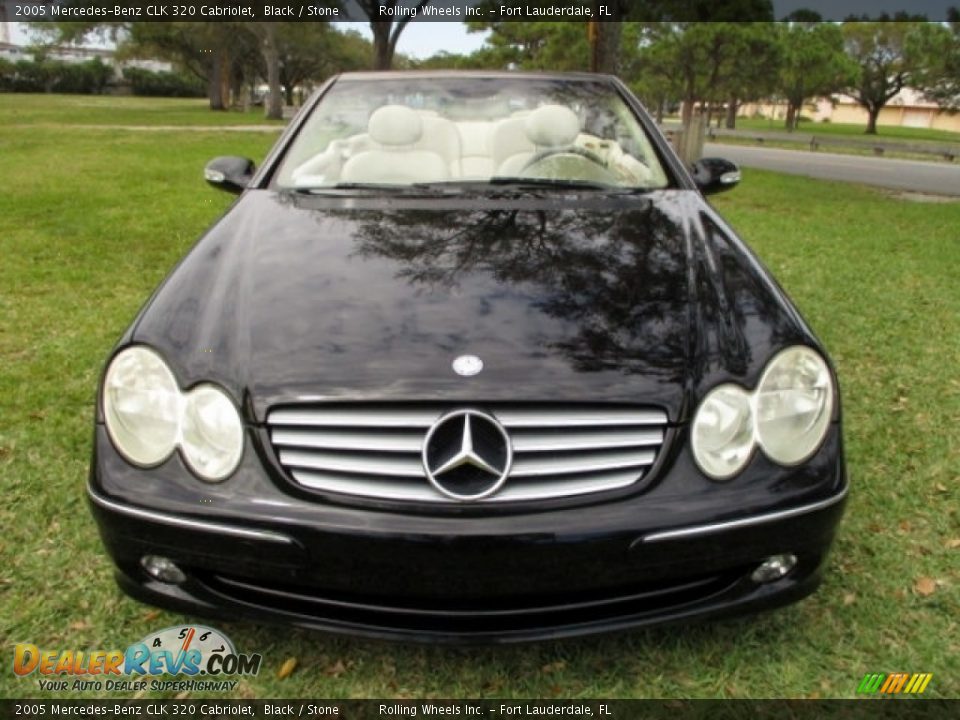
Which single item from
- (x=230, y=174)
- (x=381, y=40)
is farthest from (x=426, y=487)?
(x=381, y=40)

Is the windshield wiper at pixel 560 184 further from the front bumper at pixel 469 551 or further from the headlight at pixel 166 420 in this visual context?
the headlight at pixel 166 420

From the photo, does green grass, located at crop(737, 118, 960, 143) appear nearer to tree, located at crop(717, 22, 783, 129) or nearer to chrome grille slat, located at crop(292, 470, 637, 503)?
tree, located at crop(717, 22, 783, 129)

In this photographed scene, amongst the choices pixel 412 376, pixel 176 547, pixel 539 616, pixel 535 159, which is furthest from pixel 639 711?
pixel 535 159

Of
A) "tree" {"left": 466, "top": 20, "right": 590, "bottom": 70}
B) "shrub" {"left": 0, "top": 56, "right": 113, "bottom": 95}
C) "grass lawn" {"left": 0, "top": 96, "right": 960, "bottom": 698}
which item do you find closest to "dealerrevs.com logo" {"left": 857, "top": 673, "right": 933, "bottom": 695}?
"grass lawn" {"left": 0, "top": 96, "right": 960, "bottom": 698}

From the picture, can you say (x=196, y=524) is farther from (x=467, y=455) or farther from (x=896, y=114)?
(x=896, y=114)

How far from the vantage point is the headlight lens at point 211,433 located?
5.59 feet

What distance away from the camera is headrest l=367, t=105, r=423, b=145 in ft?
10.0

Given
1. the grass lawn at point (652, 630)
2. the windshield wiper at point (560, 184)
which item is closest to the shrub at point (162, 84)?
the grass lawn at point (652, 630)

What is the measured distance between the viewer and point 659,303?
2.00m

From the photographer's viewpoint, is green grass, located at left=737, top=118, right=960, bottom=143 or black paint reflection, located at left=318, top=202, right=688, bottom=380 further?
green grass, located at left=737, top=118, right=960, bottom=143

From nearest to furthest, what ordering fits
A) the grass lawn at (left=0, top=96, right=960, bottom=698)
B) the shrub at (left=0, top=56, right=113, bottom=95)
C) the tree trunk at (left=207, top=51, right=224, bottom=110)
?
the grass lawn at (left=0, top=96, right=960, bottom=698)
the tree trunk at (left=207, top=51, right=224, bottom=110)
the shrub at (left=0, top=56, right=113, bottom=95)

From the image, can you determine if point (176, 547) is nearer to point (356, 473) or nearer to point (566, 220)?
point (356, 473)

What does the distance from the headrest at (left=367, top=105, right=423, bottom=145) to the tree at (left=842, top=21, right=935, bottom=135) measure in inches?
2016

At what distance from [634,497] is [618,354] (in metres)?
0.34
